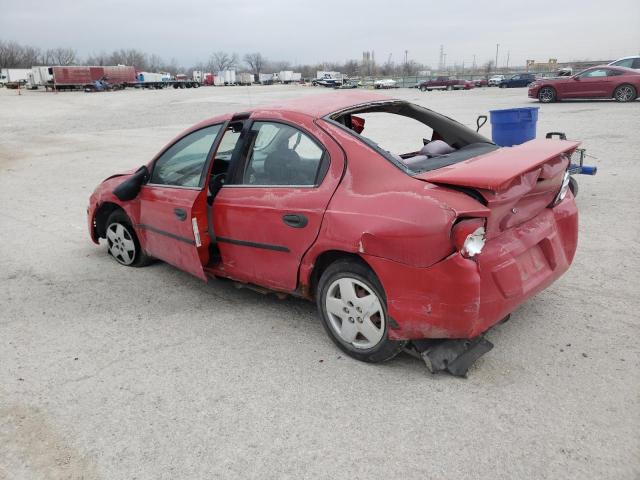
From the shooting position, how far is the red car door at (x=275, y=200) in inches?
130

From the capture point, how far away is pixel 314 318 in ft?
13.0

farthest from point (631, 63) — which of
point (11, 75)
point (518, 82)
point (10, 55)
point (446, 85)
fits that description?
point (10, 55)

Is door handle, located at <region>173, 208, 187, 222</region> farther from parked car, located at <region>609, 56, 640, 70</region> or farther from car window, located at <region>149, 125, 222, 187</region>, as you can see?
parked car, located at <region>609, 56, 640, 70</region>

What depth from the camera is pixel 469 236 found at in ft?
8.84

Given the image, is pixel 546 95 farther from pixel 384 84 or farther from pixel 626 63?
pixel 384 84

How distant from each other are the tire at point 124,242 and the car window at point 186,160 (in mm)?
703

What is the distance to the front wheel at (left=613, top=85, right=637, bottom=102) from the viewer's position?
61.7ft

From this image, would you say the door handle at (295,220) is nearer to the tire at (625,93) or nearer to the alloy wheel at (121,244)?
the alloy wheel at (121,244)

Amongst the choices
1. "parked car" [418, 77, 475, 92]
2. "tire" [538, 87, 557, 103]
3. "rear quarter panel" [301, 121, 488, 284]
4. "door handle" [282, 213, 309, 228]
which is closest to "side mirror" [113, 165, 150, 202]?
"door handle" [282, 213, 309, 228]

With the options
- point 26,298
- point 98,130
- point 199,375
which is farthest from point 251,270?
point 98,130

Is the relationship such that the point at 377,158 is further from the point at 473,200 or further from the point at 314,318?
the point at 314,318

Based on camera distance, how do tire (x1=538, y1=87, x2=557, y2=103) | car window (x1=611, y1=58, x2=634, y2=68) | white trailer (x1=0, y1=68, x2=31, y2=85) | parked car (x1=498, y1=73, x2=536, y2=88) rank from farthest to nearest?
white trailer (x1=0, y1=68, x2=31, y2=85) → parked car (x1=498, y1=73, x2=536, y2=88) → tire (x1=538, y1=87, x2=557, y2=103) → car window (x1=611, y1=58, x2=634, y2=68)

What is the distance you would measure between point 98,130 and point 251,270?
59.8 feet

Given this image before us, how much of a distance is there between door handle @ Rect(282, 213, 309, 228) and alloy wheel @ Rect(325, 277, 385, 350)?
43 centimetres
